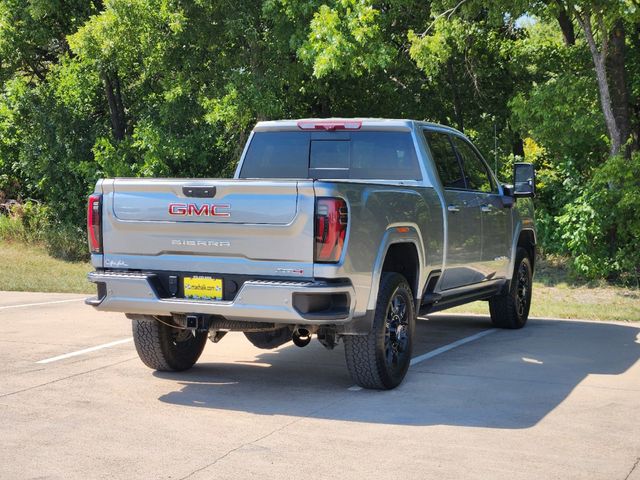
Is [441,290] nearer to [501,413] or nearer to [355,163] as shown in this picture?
[355,163]

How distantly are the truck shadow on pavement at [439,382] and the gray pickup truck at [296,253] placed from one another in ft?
1.06

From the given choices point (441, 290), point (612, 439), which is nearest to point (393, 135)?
point (441, 290)

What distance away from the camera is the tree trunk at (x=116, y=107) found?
2425 centimetres

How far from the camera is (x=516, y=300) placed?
11.2 m

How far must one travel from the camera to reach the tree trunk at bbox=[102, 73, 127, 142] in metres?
24.2

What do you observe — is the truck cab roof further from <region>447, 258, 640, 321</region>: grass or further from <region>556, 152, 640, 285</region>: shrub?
<region>556, 152, 640, 285</region>: shrub

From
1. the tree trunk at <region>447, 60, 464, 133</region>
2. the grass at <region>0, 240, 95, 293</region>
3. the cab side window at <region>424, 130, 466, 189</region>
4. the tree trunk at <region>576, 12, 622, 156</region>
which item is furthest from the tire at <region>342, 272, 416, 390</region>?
the tree trunk at <region>447, 60, 464, 133</region>

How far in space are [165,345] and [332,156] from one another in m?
2.37

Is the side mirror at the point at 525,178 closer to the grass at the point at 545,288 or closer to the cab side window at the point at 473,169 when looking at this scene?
the cab side window at the point at 473,169

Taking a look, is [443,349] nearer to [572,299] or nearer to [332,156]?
[332,156]

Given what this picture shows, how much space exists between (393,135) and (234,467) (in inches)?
168

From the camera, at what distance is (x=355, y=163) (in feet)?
30.0

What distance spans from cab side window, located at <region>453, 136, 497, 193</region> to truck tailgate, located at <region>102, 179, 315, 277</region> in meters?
3.35

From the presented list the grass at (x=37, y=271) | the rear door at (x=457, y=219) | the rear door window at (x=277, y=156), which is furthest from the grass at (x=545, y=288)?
the rear door window at (x=277, y=156)
